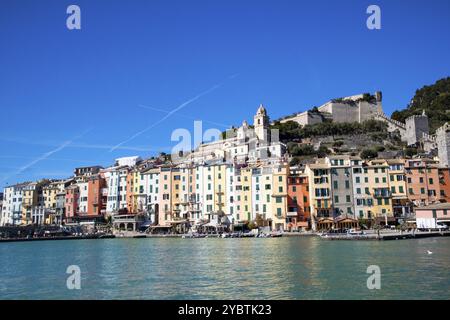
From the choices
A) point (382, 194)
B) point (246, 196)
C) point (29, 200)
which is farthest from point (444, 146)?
point (29, 200)

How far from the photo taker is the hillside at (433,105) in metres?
84.5

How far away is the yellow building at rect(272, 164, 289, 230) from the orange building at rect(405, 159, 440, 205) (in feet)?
49.0

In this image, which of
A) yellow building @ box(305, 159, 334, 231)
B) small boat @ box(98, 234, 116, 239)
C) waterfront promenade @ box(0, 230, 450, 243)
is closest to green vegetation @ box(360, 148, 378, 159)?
yellow building @ box(305, 159, 334, 231)

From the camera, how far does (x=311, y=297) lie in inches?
574

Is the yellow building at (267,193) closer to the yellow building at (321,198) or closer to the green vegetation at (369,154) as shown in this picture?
the yellow building at (321,198)

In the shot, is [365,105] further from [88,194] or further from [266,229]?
[88,194]

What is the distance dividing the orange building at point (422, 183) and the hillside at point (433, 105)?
94.7 ft

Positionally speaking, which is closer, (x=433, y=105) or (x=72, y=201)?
(x=72, y=201)

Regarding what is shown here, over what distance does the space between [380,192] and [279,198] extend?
12.3 meters

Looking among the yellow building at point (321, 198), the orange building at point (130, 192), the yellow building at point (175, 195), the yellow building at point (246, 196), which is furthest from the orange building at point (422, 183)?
the orange building at point (130, 192)

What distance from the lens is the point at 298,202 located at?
55.1m

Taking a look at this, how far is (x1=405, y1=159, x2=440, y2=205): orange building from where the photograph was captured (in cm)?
5209

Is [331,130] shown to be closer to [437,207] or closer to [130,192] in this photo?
[437,207]

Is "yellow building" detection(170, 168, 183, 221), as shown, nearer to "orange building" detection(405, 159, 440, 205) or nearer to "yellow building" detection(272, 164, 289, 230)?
"yellow building" detection(272, 164, 289, 230)
